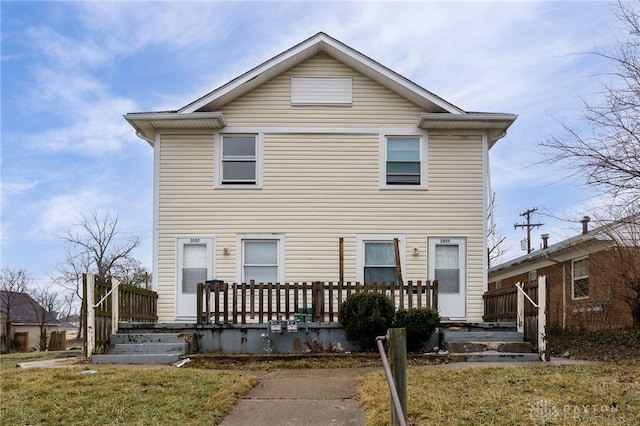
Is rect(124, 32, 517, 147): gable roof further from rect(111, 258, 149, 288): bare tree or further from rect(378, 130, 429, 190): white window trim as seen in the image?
rect(111, 258, 149, 288): bare tree

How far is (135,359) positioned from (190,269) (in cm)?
381

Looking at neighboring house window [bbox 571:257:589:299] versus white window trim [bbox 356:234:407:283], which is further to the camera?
neighboring house window [bbox 571:257:589:299]

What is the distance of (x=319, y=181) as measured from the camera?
45.1 feet

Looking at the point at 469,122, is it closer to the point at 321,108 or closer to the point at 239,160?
the point at 321,108

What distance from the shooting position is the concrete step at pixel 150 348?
1044cm

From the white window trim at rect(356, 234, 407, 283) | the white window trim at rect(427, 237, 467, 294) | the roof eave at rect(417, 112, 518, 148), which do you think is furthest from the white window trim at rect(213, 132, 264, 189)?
the white window trim at rect(427, 237, 467, 294)

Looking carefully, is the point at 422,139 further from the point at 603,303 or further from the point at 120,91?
the point at 120,91

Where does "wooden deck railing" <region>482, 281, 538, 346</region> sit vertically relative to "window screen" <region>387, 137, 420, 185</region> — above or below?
below

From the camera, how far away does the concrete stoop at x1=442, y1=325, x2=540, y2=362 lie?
988 cm

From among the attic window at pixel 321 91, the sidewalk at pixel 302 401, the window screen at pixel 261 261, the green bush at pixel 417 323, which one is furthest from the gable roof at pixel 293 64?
the sidewalk at pixel 302 401

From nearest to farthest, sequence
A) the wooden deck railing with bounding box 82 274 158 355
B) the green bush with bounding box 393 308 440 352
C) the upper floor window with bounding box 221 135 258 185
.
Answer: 1. the wooden deck railing with bounding box 82 274 158 355
2. the green bush with bounding box 393 308 440 352
3. the upper floor window with bounding box 221 135 258 185

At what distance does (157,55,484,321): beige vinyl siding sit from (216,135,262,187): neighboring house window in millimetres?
198

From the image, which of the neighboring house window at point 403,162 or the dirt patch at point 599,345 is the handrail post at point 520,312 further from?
the neighboring house window at point 403,162

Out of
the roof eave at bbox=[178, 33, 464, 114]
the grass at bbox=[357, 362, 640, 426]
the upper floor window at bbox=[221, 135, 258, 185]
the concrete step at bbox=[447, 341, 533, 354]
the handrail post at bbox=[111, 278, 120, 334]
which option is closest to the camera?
the grass at bbox=[357, 362, 640, 426]
